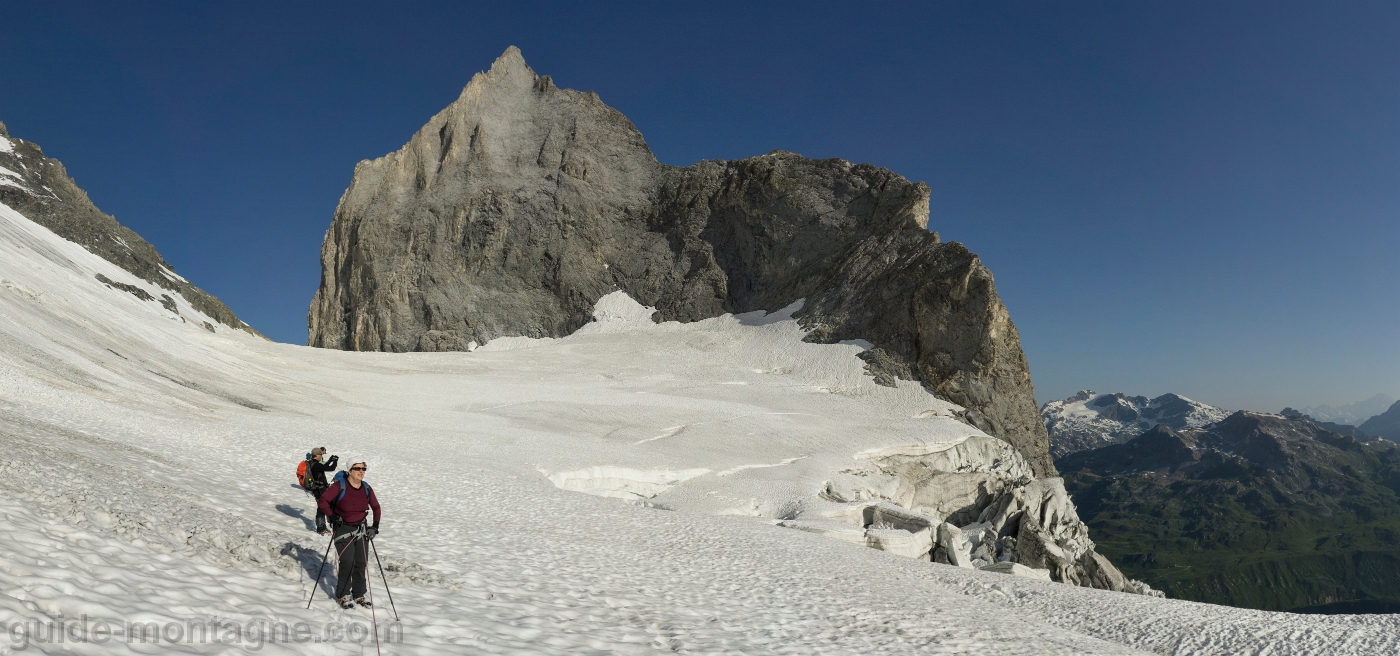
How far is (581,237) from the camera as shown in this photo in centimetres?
9769

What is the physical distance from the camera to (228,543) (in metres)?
9.92

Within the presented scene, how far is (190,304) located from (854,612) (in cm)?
6632

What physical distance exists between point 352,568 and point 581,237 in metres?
90.4

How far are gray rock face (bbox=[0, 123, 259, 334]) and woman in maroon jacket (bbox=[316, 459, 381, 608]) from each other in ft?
209

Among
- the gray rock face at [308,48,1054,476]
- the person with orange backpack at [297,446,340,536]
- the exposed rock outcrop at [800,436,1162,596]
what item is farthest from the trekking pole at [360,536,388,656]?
the gray rock face at [308,48,1054,476]

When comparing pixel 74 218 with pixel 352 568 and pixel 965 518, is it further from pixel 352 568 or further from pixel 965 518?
pixel 965 518

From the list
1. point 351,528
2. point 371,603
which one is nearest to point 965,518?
point 351,528

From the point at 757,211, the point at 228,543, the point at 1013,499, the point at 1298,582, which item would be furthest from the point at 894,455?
the point at 1298,582

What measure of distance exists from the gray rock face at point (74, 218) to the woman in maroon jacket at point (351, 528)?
209 feet

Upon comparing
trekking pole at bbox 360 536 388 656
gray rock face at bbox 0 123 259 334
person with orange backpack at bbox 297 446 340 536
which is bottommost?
trekking pole at bbox 360 536 388 656

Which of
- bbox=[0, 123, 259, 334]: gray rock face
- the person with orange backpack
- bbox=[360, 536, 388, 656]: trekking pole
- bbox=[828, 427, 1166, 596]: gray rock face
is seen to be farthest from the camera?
bbox=[0, 123, 259, 334]: gray rock face

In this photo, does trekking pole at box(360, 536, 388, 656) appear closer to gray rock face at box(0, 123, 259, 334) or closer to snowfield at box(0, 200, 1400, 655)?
snowfield at box(0, 200, 1400, 655)

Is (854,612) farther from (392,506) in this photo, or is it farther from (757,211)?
(757,211)

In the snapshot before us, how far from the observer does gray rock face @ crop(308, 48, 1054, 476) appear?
8462 cm
